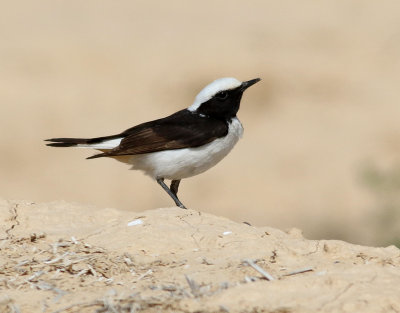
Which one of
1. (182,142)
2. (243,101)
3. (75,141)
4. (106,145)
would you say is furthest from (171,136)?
(243,101)

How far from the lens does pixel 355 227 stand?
42.9 feet

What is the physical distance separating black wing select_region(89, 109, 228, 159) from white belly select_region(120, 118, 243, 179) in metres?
0.05

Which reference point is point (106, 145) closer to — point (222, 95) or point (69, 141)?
point (69, 141)

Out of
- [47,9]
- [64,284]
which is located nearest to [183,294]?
[64,284]

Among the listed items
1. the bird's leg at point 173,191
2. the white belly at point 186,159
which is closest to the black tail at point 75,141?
the white belly at point 186,159

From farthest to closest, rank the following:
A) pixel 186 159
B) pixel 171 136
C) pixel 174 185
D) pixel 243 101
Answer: pixel 243 101 < pixel 174 185 < pixel 171 136 < pixel 186 159

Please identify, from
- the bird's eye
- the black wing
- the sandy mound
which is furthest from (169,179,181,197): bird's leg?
the sandy mound

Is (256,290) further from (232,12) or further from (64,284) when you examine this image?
(232,12)

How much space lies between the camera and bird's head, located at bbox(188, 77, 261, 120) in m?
9.27

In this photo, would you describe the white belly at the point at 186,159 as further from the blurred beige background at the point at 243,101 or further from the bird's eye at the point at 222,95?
the blurred beige background at the point at 243,101

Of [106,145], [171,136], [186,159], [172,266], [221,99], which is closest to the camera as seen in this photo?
[172,266]

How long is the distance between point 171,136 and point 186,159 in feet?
0.94

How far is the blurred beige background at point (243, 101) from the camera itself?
46.8ft

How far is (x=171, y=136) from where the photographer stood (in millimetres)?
8914
